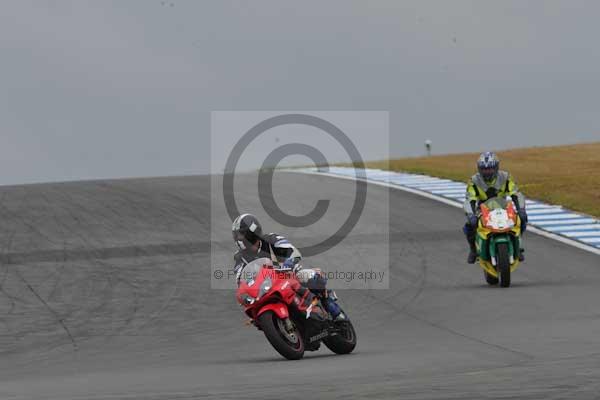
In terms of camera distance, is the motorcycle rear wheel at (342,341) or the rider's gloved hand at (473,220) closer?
the motorcycle rear wheel at (342,341)

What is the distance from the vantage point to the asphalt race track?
8.27m

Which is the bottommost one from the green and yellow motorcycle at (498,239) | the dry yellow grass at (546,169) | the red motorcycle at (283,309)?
the red motorcycle at (283,309)

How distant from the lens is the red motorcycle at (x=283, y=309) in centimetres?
1034

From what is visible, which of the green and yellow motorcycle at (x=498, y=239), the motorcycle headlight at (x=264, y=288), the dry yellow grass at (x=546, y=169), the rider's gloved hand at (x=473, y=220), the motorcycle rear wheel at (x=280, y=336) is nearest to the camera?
the motorcycle rear wheel at (x=280, y=336)

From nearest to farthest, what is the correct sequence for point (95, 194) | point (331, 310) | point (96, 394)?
point (96, 394), point (331, 310), point (95, 194)

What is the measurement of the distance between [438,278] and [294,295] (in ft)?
22.9

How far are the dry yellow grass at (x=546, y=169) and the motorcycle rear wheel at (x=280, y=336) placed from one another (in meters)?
14.7

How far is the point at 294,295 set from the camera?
10.6 m

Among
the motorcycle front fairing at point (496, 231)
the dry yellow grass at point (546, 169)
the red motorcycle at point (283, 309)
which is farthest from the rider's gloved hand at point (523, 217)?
the dry yellow grass at point (546, 169)

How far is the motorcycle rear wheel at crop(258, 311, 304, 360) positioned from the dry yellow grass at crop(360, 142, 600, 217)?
48.1 ft

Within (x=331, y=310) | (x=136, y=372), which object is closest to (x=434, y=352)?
(x=331, y=310)

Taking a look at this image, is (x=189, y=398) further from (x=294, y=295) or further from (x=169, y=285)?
(x=169, y=285)

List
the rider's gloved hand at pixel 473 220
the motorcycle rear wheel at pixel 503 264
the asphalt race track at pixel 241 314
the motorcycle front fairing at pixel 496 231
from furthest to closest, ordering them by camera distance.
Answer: the rider's gloved hand at pixel 473 220
the motorcycle front fairing at pixel 496 231
the motorcycle rear wheel at pixel 503 264
the asphalt race track at pixel 241 314

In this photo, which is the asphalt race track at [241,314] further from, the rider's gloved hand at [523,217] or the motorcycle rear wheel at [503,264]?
the rider's gloved hand at [523,217]
